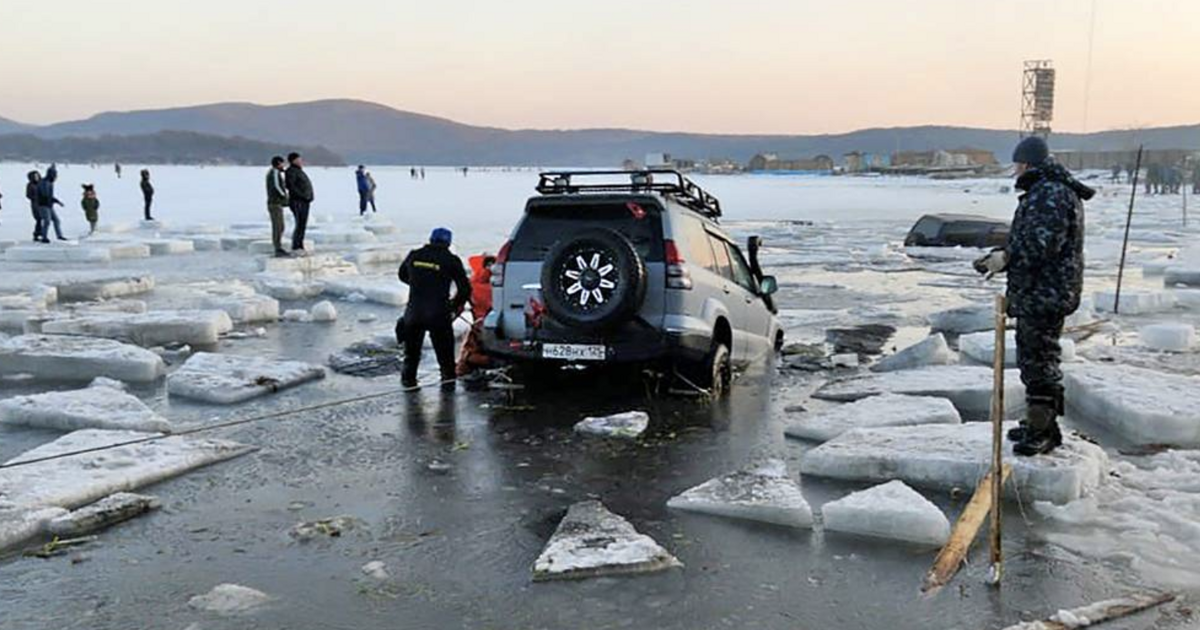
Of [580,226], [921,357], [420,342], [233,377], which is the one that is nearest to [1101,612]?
[580,226]

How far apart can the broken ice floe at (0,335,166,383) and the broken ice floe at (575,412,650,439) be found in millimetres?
4671

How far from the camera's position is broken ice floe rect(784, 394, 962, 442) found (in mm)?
7414

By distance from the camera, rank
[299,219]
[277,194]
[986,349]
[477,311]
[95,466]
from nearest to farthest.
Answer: [95,466] → [477,311] → [986,349] → [277,194] → [299,219]

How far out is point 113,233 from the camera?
3008 cm

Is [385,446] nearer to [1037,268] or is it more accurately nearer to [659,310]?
[659,310]

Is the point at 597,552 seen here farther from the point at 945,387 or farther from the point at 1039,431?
the point at 945,387

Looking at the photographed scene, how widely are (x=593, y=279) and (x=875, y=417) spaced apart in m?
2.44

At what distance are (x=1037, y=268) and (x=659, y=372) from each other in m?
3.56

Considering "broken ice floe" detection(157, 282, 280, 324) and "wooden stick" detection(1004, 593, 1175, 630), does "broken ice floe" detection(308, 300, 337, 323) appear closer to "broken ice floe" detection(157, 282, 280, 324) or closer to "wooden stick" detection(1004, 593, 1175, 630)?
"broken ice floe" detection(157, 282, 280, 324)

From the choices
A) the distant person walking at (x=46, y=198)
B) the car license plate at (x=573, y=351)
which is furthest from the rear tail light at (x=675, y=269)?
the distant person walking at (x=46, y=198)

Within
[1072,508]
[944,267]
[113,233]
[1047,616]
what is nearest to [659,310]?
[1072,508]

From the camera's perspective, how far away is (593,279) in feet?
26.1

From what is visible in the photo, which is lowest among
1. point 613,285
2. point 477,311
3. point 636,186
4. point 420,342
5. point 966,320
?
point 966,320

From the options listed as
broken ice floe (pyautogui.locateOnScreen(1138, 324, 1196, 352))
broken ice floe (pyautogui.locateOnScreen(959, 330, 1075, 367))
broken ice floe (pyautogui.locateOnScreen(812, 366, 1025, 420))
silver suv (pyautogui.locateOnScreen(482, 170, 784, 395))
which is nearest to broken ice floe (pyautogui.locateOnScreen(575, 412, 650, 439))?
silver suv (pyautogui.locateOnScreen(482, 170, 784, 395))
